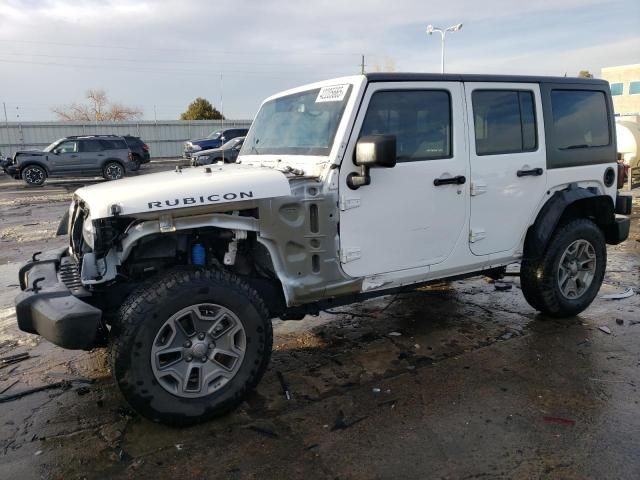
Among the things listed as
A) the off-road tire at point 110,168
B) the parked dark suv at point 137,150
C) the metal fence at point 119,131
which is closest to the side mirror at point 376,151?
the off-road tire at point 110,168

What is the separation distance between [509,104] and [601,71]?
50.7m

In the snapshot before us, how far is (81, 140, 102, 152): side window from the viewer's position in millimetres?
20106

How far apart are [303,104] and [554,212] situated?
2.31 meters

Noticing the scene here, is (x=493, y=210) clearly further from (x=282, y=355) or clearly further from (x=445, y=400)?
(x=282, y=355)

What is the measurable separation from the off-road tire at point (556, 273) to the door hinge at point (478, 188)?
0.95 meters

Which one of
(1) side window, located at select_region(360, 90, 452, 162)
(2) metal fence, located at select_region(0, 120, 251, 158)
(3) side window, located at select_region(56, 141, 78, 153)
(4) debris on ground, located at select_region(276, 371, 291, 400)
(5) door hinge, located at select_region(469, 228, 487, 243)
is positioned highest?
(2) metal fence, located at select_region(0, 120, 251, 158)

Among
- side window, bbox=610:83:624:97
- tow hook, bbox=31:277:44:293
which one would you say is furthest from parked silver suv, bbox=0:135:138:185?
side window, bbox=610:83:624:97

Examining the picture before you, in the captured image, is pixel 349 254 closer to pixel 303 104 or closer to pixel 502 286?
pixel 303 104

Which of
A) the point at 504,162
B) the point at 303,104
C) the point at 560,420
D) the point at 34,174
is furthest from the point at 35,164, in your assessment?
the point at 560,420

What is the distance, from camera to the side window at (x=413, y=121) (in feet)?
11.6

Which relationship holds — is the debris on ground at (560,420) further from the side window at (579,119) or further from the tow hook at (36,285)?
the tow hook at (36,285)

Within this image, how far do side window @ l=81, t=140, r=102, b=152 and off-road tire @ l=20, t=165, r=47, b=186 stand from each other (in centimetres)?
173

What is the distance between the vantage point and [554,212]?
171 inches

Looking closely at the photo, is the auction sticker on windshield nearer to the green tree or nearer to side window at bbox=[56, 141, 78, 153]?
side window at bbox=[56, 141, 78, 153]
